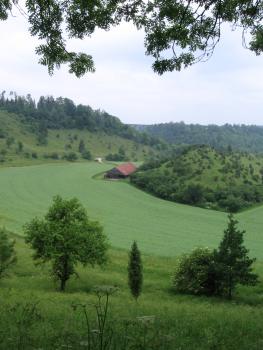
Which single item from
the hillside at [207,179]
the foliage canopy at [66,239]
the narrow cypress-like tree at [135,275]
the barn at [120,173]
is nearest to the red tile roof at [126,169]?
the barn at [120,173]

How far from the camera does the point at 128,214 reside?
8488 cm

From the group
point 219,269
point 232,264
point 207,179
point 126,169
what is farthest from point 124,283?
point 126,169

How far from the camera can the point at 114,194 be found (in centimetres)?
10869

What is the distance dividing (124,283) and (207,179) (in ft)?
261

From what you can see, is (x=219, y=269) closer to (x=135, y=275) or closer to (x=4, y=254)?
(x=135, y=275)

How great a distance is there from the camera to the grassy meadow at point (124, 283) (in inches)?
422

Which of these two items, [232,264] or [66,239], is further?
[232,264]

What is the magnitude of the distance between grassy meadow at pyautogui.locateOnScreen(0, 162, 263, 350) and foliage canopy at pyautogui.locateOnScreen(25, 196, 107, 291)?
2.69 m

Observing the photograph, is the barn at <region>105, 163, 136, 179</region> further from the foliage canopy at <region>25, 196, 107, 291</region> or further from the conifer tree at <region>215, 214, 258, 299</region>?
the conifer tree at <region>215, 214, 258, 299</region>

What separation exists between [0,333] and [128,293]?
24.9 m

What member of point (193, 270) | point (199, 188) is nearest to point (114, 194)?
point (199, 188)

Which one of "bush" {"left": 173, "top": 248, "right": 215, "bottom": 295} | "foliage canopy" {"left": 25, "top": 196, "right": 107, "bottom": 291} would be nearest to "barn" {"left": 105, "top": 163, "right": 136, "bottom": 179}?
"bush" {"left": 173, "top": 248, "right": 215, "bottom": 295}

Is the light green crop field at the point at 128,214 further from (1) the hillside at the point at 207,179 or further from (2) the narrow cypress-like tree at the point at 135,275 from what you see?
(2) the narrow cypress-like tree at the point at 135,275

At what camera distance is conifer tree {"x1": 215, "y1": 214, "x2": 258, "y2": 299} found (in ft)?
114
